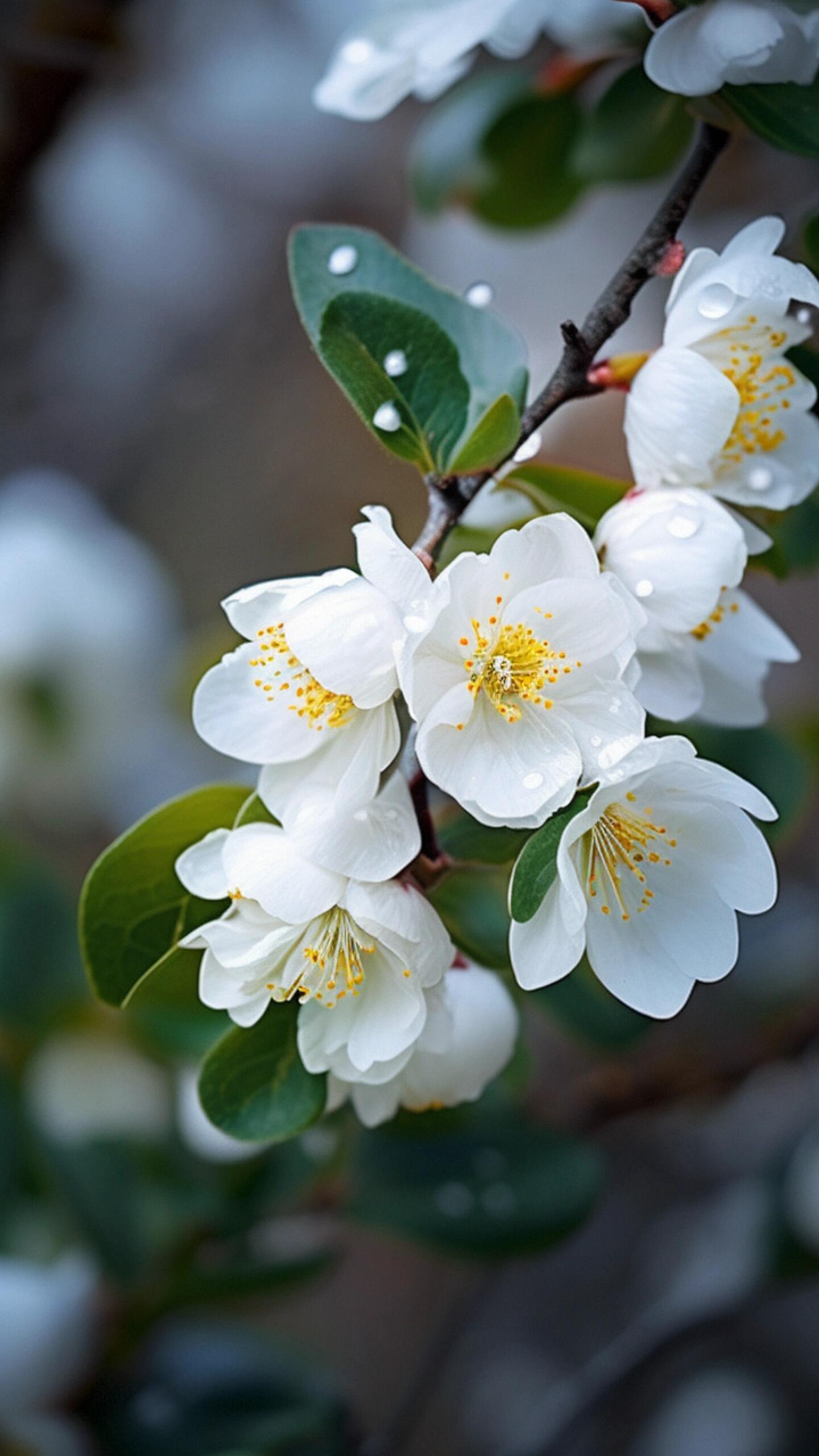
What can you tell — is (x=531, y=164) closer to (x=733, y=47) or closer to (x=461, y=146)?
(x=461, y=146)

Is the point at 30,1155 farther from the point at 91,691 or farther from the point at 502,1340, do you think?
the point at 502,1340

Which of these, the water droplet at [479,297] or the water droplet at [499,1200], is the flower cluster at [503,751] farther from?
the water droplet at [499,1200]

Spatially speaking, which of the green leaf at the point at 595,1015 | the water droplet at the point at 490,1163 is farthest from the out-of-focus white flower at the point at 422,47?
the water droplet at the point at 490,1163

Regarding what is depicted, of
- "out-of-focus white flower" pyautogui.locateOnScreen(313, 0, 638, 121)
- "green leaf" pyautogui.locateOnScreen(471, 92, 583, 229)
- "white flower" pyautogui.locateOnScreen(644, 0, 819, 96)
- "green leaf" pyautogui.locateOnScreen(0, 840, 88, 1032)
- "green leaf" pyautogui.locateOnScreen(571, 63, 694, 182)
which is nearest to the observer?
"white flower" pyautogui.locateOnScreen(644, 0, 819, 96)

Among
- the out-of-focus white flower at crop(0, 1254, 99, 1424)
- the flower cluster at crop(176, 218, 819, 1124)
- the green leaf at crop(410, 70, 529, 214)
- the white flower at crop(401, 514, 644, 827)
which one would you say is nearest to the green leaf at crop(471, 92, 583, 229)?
the green leaf at crop(410, 70, 529, 214)

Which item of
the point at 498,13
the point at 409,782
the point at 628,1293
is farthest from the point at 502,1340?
the point at 498,13

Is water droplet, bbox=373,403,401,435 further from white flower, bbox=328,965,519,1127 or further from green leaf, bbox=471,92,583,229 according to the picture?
green leaf, bbox=471,92,583,229
